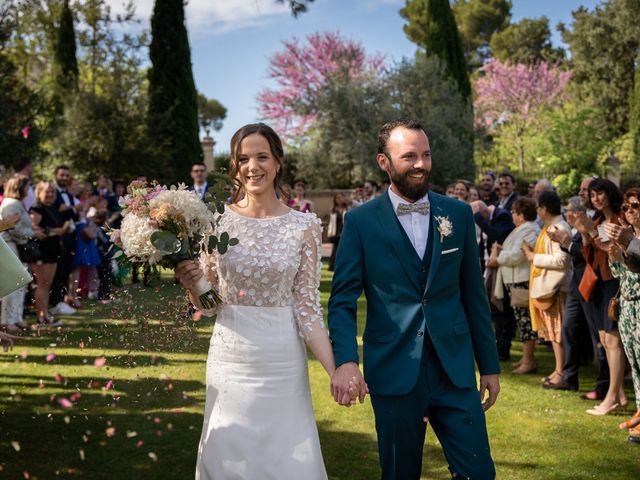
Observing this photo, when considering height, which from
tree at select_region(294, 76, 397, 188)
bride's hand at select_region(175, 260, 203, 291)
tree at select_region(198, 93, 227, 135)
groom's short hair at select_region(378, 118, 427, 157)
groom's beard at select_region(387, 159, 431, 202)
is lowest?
bride's hand at select_region(175, 260, 203, 291)

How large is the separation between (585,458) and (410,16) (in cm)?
5149

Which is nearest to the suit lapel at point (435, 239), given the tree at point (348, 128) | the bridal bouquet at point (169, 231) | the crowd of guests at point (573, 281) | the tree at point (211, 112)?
the bridal bouquet at point (169, 231)

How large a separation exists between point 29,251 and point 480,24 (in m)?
53.8

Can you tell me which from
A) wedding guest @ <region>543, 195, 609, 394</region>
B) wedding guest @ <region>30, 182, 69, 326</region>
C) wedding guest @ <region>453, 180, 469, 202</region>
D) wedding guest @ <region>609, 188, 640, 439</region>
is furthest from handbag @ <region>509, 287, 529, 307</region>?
wedding guest @ <region>30, 182, 69, 326</region>

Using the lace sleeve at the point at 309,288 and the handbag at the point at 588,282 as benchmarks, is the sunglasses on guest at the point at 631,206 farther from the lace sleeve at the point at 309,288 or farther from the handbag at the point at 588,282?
the lace sleeve at the point at 309,288

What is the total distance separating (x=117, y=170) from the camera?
24.3 m

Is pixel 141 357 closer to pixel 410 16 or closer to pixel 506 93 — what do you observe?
pixel 506 93

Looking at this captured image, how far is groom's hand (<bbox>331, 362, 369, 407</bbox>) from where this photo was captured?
3.23 metres

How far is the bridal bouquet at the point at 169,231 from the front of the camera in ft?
11.4

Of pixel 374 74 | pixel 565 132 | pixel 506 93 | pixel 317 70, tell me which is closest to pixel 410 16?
pixel 506 93

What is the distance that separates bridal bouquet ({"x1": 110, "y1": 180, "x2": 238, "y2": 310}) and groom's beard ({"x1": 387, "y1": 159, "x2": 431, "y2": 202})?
0.82 metres

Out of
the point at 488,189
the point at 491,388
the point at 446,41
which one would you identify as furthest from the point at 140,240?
the point at 446,41

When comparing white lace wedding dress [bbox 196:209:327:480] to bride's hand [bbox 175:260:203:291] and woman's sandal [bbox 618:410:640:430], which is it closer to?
bride's hand [bbox 175:260:203:291]

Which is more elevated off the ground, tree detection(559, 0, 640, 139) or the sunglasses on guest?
tree detection(559, 0, 640, 139)
